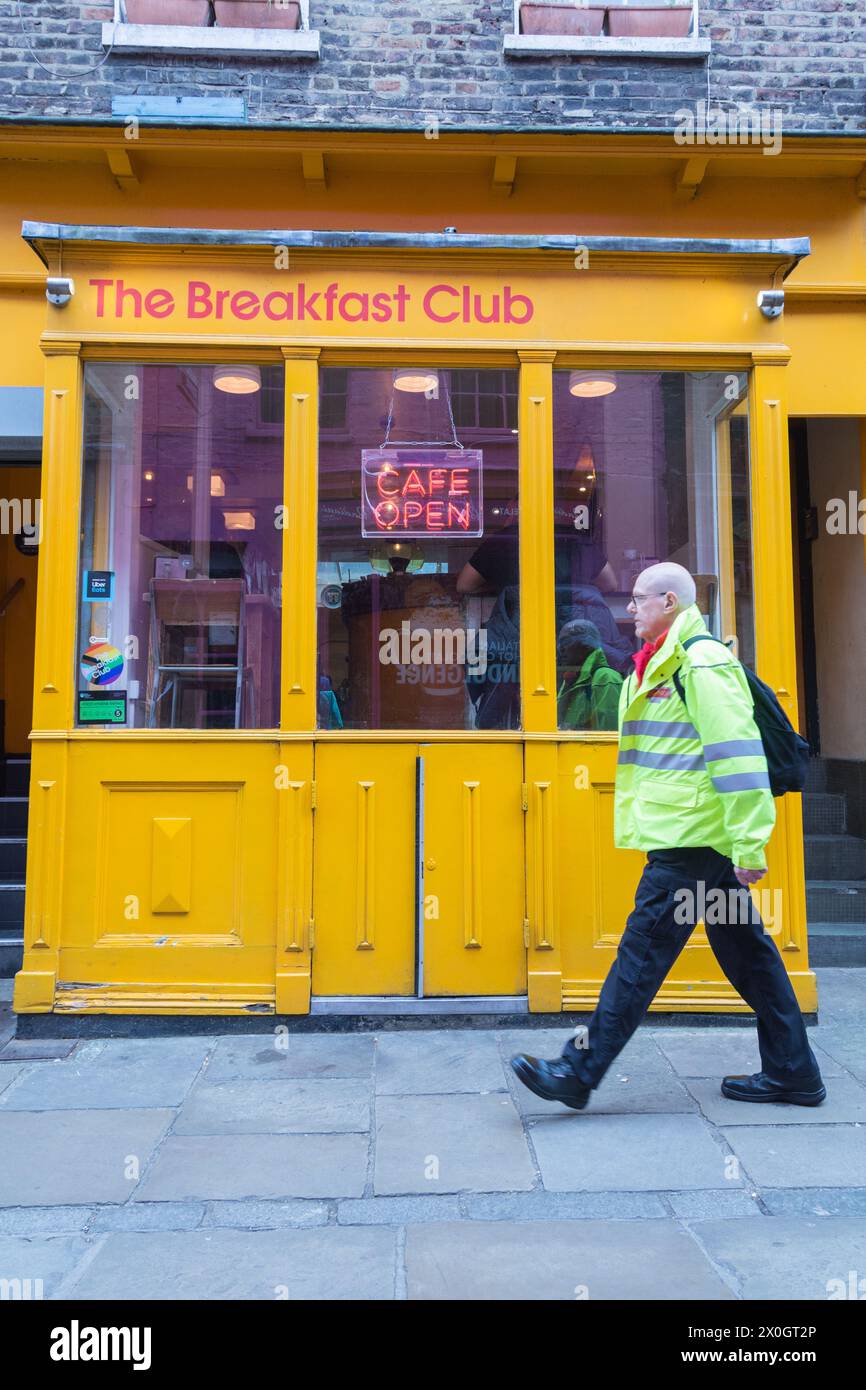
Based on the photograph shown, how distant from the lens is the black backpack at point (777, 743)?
148 inches

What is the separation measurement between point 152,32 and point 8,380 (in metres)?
2.45

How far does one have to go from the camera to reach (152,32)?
605cm

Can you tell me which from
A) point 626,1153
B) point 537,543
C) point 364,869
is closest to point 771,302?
point 537,543

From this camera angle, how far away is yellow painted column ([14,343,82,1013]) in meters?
4.71

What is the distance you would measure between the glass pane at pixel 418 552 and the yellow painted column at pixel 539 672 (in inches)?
3.6

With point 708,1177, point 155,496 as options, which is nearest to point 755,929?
point 708,1177

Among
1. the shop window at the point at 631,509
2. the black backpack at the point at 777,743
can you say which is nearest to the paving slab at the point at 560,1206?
the black backpack at the point at 777,743

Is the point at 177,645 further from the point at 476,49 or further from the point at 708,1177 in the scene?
the point at 476,49

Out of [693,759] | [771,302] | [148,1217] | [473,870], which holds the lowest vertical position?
[148,1217]

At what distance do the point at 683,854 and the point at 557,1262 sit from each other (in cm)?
153

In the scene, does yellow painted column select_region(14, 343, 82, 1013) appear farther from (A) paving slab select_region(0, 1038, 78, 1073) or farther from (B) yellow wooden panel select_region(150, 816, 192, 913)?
(B) yellow wooden panel select_region(150, 816, 192, 913)

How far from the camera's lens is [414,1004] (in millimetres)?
4773

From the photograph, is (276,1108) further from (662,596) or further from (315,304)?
(315,304)

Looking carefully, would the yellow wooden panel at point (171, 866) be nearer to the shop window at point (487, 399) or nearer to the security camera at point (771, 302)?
the shop window at point (487, 399)
